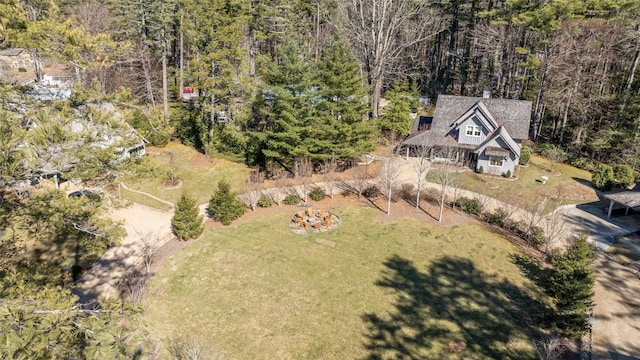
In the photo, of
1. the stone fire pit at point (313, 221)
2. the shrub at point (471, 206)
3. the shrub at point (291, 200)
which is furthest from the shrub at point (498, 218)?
the shrub at point (291, 200)

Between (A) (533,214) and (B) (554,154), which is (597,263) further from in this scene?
(B) (554,154)

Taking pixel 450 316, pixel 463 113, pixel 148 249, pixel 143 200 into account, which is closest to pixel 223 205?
pixel 148 249

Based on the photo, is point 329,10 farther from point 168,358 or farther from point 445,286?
point 168,358

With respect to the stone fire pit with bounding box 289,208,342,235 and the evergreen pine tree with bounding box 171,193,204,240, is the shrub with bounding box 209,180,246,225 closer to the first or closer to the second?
the evergreen pine tree with bounding box 171,193,204,240

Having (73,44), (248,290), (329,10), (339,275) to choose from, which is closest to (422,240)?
(339,275)

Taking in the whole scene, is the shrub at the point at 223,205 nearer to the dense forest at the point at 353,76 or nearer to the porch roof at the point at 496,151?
the dense forest at the point at 353,76

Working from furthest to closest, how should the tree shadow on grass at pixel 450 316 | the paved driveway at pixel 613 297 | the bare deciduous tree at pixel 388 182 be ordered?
the bare deciduous tree at pixel 388 182 < the paved driveway at pixel 613 297 < the tree shadow on grass at pixel 450 316
